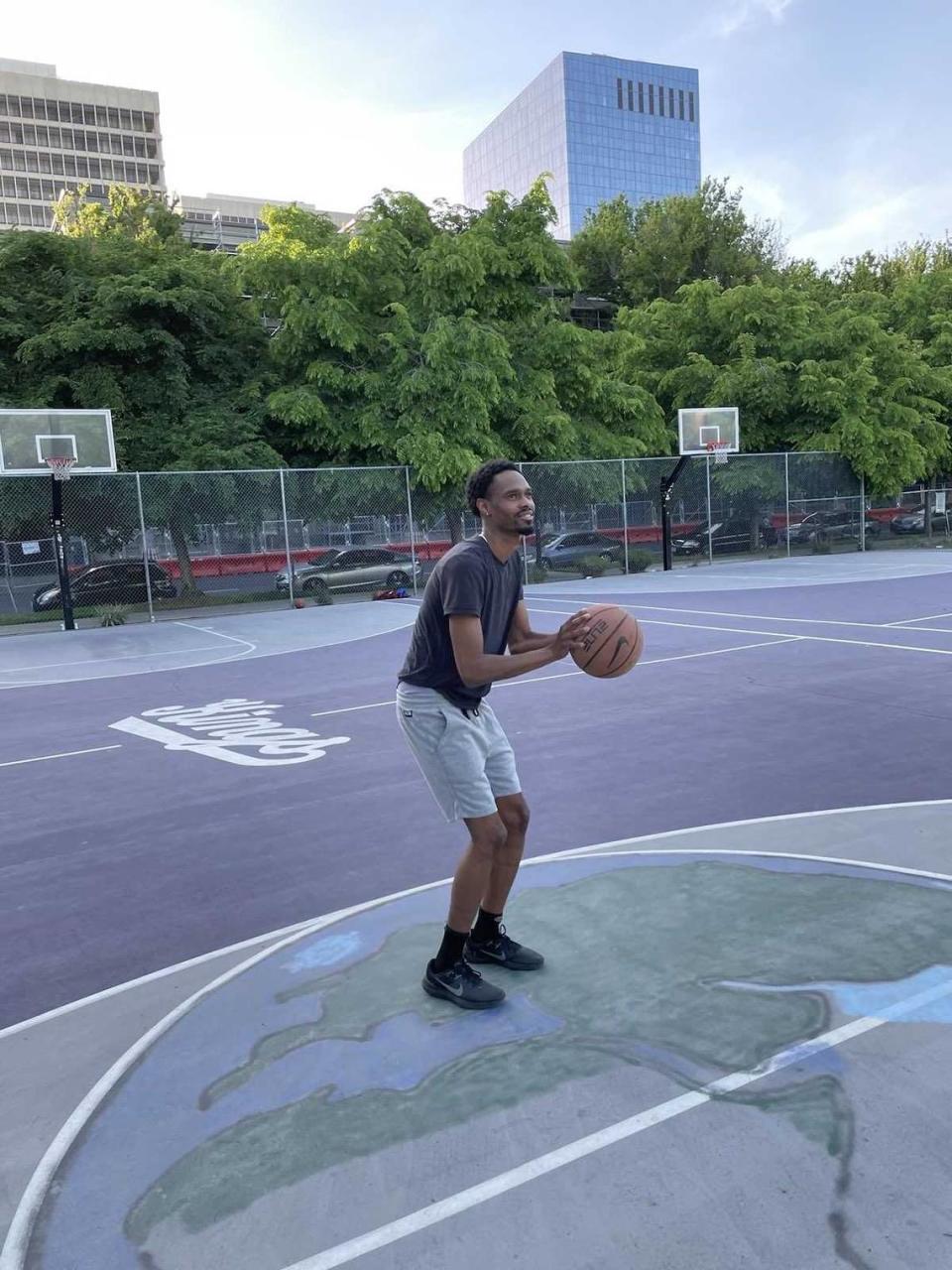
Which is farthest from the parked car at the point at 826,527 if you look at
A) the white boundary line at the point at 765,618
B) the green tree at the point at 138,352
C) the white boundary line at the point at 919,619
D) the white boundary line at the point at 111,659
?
the white boundary line at the point at 111,659

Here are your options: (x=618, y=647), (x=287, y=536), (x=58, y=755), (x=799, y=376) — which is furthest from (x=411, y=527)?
(x=618, y=647)

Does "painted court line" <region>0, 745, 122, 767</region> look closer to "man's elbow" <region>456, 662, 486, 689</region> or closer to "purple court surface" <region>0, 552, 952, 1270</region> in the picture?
"purple court surface" <region>0, 552, 952, 1270</region>

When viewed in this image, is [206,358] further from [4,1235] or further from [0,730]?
[4,1235]

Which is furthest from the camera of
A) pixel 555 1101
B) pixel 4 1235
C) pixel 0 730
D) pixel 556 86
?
pixel 556 86

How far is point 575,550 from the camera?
84.0 ft

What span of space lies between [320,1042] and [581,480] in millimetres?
21780

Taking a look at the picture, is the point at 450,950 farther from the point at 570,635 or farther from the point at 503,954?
the point at 570,635

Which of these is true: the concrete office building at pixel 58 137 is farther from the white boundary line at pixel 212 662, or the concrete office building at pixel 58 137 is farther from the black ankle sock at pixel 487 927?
the black ankle sock at pixel 487 927

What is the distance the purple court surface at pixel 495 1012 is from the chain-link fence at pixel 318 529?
41.4 feet

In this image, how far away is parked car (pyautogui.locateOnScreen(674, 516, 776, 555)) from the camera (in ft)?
89.0

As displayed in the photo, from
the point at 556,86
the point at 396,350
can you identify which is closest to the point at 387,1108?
the point at 396,350

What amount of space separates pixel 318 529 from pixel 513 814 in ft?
61.0

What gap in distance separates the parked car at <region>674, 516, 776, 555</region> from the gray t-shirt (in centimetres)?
2376

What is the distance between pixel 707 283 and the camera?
30422mm
